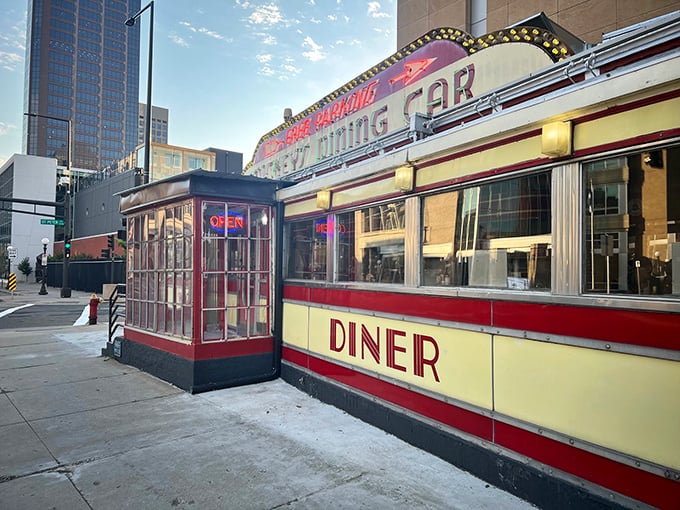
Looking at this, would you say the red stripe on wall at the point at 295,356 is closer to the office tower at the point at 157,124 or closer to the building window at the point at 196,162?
the building window at the point at 196,162

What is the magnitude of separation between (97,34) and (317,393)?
162 metres

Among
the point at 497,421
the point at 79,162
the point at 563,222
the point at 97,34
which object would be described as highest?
the point at 97,34

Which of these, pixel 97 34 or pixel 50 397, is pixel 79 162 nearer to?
pixel 97 34

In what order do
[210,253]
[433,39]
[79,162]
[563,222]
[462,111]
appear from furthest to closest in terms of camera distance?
1. [79,162]
2. [210,253]
3. [433,39]
4. [462,111]
5. [563,222]

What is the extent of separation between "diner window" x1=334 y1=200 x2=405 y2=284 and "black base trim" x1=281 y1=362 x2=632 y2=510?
4.40 feet

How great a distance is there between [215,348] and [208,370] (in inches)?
11.8

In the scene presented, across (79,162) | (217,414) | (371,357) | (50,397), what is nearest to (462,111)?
(371,357)

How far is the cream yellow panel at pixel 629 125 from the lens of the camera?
2.58m

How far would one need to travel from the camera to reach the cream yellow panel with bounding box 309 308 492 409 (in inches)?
147

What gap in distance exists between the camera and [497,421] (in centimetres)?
353

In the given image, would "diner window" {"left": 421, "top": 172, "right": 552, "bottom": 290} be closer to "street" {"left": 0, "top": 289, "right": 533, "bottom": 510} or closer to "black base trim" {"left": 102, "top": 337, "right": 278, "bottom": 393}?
"street" {"left": 0, "top": 289, "right": 533, "bottom": 510}

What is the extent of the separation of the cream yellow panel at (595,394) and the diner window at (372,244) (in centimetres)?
150

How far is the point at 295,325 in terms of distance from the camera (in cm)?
643

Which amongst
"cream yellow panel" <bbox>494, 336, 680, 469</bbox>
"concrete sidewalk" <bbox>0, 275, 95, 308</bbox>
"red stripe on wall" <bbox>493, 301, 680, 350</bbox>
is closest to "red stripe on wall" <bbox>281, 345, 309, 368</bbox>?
"cream yellow panel" <bbox>494, 336, 680, 469</bbox>
